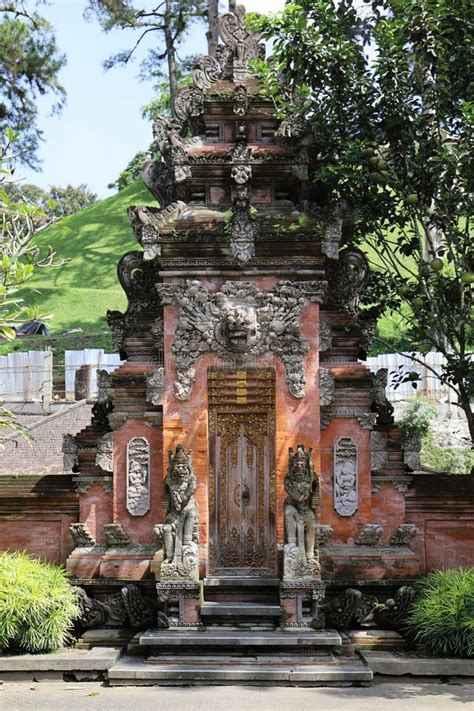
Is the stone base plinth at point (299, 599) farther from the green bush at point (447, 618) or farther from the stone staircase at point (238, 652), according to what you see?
the green bush at point (447, 618)

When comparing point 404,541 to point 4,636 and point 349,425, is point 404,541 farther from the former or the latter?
point 4,636

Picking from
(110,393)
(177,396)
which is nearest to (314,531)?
(177,396)

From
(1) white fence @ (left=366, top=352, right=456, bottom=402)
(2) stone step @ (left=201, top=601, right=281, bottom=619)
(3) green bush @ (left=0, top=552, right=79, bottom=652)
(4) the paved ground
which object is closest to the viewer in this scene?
(4) the paved ground

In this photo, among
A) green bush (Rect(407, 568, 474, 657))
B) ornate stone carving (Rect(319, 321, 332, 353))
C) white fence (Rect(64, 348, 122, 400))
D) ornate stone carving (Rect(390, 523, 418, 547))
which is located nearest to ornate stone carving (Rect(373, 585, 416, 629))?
green bush (Rect(407, 568, 474, 657))

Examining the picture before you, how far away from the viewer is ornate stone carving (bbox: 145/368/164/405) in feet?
41.1

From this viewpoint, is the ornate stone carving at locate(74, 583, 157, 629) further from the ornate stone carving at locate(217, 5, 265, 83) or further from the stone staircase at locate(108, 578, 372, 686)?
the ornate stone carving at locate(217, 5, 265, 83)

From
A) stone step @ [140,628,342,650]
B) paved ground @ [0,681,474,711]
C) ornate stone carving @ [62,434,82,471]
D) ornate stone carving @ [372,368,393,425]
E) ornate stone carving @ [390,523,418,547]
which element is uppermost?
ornate stone carving @ [372,368,393,425]

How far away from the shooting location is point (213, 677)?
10742mm

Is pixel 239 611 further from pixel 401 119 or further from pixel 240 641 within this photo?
pixel 401 119

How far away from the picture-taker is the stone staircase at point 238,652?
1074 centimetres

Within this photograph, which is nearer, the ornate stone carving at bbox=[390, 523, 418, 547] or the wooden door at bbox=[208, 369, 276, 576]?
the ornate stone carving at bbox=[390, 523, 418, 547]

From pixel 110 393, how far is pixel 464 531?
15.9ft

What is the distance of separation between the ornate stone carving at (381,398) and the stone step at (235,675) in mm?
3296

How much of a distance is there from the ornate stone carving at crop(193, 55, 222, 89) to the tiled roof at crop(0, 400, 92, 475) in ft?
37.2
